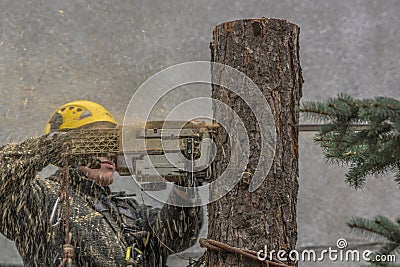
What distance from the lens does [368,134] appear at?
1747mm

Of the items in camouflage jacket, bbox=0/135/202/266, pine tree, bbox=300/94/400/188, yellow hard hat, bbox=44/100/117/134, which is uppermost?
yellow hard hat, bbox=44/100/117/134

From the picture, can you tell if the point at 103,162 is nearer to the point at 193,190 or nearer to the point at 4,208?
the point at 4,208

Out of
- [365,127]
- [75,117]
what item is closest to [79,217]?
[75,117]

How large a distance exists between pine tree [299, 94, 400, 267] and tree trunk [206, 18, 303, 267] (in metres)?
0.57

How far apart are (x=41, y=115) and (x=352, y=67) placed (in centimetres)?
244

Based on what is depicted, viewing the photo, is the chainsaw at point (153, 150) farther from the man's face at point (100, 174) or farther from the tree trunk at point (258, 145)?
the man's face at point (100, 174)

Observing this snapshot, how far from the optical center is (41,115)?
5828 mm

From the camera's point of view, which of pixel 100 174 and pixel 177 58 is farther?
pixel 177 58

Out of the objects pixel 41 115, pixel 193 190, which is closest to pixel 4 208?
pixel 193 190

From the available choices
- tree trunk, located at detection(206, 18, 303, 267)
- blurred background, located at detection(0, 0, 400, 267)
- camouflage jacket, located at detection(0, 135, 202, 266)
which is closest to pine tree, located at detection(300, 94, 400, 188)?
tree trunk, located at detection(206, 18, 303, 267)

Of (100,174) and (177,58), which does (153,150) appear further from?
(177,58)

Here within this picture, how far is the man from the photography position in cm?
358

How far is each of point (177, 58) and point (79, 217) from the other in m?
2.48

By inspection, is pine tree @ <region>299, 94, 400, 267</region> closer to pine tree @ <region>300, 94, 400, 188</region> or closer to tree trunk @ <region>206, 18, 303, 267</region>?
pine tree @ <region>300, 94, 400, 188</region>
